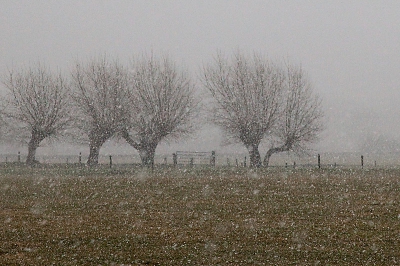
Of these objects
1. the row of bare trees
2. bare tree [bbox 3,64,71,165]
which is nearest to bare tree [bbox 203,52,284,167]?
the row of bare trees

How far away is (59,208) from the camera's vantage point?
2281 cm

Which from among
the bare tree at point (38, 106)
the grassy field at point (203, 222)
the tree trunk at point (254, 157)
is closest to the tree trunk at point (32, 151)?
the bare tree at point (38, 106)

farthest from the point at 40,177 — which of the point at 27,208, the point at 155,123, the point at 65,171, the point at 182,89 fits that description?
the point at 182,89

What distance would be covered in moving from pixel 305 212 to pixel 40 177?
859 inches

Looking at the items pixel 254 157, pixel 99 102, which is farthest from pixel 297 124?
pixel 99 102

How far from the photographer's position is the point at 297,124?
49375mm

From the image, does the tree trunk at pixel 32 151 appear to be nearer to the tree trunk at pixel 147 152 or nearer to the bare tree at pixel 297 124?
the tree trunk at pixel 147 152

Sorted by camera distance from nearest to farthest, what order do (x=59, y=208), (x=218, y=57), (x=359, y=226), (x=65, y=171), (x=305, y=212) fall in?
(x=359, y=226) → (x=305, y=212) → (x=59, y=208) → (x=65, y=171) → (x=218, y=57)

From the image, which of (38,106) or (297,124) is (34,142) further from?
(297,124)

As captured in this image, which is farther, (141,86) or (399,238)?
(141,86)

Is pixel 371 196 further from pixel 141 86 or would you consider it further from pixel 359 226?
pixel 141 86

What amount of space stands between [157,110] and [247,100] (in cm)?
962

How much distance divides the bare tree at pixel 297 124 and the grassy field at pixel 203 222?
17976 mm

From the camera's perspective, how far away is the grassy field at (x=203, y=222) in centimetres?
1484
